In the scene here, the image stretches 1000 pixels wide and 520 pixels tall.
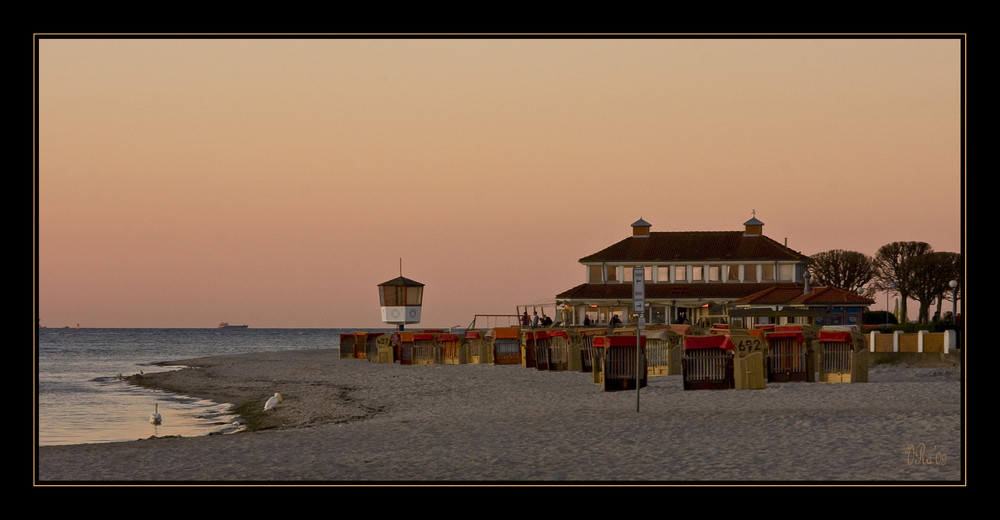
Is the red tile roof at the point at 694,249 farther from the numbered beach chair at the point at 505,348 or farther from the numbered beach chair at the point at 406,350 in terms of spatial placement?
the numbered beach chair at the point at 505,348

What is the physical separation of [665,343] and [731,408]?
531 inches

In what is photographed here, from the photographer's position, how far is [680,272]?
77.6 m

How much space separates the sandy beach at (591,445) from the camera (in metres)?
12.6

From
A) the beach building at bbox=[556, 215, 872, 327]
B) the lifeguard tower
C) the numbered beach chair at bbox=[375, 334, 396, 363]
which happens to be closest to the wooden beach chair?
the numbered beach chair at bbox=[375, 334, 396, 363]

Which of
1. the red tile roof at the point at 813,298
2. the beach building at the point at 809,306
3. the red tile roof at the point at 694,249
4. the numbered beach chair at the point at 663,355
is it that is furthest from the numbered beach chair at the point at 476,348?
the red tile roof at the point at 694,249

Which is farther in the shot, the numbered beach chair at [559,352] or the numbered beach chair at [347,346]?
the numbered beach chair at [347,346]

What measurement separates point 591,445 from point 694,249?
64.7 metres

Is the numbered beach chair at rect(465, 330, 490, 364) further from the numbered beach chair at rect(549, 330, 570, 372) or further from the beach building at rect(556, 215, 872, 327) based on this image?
the beach building at rect(556, 215, 872, 327)

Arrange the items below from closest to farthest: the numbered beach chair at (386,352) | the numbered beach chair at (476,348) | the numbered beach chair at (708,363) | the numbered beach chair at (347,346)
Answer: the numbered beach chair at (708,363) → the numbered beach chair at (476,348) → the numbered beach chair at (386,352) → the numbered beach chair at (347,346)

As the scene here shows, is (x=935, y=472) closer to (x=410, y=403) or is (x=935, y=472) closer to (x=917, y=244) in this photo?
(x=410, y=403)

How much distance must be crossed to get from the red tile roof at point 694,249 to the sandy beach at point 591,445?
173 feet

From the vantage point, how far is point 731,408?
765 inches

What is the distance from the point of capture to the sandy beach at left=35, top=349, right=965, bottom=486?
41.3 feet
